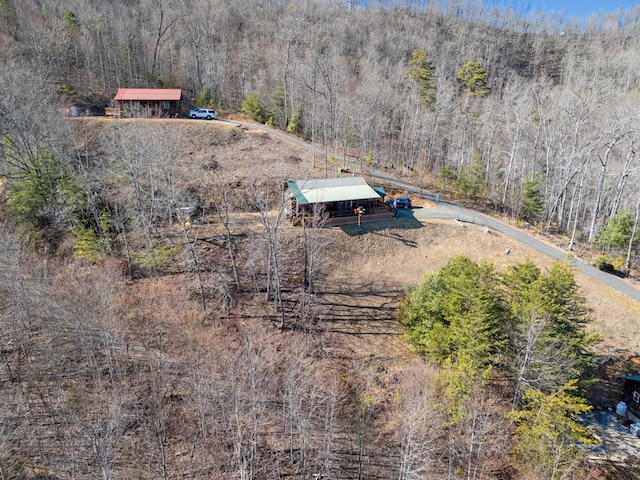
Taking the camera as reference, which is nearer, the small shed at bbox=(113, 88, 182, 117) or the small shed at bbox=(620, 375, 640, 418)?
the small shed at bbox=(620, 375, 640, 418)

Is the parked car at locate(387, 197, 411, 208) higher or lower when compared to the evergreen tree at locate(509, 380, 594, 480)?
higher

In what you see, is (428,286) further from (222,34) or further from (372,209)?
(222,34)

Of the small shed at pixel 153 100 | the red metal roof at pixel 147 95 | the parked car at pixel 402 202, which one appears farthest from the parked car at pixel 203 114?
the parked car at pixel 402 202

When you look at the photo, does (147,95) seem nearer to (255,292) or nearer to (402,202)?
(255,292)

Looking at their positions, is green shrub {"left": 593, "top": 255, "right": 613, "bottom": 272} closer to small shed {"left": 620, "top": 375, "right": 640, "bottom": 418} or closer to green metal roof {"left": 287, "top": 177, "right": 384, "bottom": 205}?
small shed {"left": 620, "top": 375, "right": 640, "bottom": 418}

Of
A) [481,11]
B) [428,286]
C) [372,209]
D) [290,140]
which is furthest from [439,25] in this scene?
[428,286]

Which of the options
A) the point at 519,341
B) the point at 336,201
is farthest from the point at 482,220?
the point at 519,341

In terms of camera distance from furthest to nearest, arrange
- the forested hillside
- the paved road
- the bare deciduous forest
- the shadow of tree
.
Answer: the forested hillside, the shadow of tree, the paved road, the bare deciduous forest

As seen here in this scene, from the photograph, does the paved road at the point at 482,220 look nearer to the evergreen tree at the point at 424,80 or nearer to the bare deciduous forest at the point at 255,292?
the bare deciduous forest at the point at 255,292

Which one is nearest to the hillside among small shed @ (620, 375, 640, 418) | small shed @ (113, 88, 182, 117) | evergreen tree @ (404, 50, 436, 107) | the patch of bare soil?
the patch of bare soil
